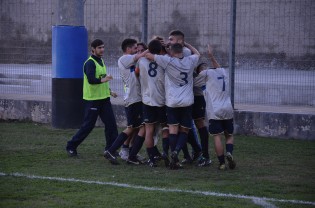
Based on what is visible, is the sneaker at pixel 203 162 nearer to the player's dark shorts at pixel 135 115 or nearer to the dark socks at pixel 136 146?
the dark socks at pixel 136 146

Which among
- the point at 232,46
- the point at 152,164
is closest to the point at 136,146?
the point at 152,164

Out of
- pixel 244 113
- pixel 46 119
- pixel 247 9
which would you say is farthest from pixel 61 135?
pixel 247 9

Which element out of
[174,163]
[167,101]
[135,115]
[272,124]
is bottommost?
[174,163]

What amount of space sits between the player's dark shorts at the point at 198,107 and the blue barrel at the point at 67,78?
4.33 metres

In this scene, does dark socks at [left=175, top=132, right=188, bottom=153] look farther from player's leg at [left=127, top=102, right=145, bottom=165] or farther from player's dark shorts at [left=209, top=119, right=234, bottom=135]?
player's leg at [left=127, top=102, right=145, bottom=165]

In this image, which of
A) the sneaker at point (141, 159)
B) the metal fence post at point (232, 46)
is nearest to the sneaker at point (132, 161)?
the sneaker at point (141, 159)

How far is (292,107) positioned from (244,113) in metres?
0.99

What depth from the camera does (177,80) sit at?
10.0 metres

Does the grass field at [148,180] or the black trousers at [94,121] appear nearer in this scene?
the grass field at [148,180]

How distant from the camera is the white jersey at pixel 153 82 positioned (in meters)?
10.2

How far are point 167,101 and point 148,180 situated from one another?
1428mm

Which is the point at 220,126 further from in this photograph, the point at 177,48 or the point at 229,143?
the point at 177,48

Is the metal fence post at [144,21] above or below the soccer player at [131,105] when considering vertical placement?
above


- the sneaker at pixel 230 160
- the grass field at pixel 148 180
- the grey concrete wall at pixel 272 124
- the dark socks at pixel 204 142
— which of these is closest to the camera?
the grass field at pixel 148 180
